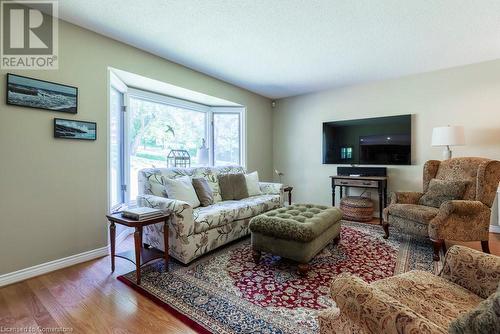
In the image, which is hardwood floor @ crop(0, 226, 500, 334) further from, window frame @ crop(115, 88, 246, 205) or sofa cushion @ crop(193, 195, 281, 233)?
window frame @ crop(115, 88, 246, 205)

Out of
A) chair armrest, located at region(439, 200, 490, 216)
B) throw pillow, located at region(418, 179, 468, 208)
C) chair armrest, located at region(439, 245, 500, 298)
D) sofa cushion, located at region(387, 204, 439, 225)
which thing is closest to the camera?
chair armrest, located at region(439, 245, 500, 298)

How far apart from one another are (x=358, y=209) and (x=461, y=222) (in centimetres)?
143

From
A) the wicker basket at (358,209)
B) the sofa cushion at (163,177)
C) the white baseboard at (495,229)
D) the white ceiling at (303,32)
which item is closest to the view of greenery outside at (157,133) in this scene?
the sofa cushion at (163,177)

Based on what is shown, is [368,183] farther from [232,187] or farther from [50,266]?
[50,266]

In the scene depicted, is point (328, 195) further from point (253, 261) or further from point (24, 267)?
point (24, 267)

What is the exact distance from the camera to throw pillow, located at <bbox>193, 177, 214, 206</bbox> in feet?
9.77

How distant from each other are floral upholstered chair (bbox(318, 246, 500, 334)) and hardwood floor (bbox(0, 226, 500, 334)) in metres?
1.06

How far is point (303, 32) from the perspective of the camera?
2527 millimetres

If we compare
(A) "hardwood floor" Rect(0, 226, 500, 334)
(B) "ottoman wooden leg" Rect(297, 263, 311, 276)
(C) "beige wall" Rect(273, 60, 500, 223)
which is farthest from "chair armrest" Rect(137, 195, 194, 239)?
(C) "beige wall" Rect(273, 60, 500, 223)

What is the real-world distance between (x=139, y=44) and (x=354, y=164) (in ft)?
12.3

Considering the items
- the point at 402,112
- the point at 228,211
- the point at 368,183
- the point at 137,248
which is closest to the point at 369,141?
the point at 402,112

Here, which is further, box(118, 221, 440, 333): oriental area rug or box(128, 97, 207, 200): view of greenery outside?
box(128, 97, 207, 200): view of greenery outside

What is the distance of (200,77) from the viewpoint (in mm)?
3721

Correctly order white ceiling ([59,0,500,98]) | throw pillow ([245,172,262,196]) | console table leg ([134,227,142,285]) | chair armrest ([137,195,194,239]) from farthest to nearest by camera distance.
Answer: throw pillow ([245,172,262,196]), chair armrest ([137,195,194,239]), white ceiling ([59,0,500,98]), console table leg ([134,227,142,285])
